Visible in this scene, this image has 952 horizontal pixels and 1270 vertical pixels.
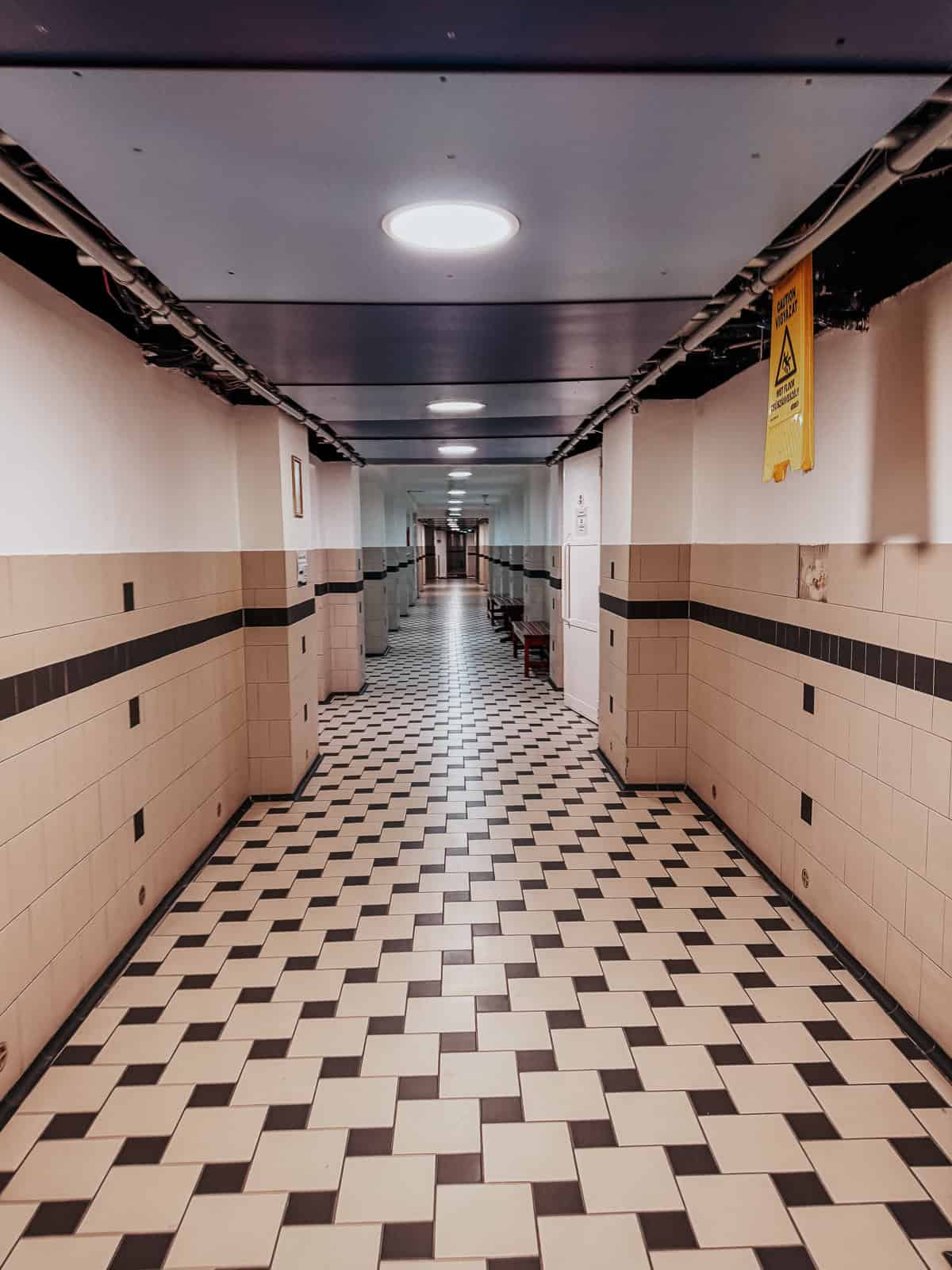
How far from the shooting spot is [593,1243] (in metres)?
2.06

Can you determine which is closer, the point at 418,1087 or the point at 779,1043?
the point at 418,1087

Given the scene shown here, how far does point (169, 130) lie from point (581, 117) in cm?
94

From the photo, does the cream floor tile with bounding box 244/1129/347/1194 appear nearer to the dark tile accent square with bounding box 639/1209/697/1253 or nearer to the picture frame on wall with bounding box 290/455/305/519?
the dark tile accent square with bounding box 639/1209/697/1253

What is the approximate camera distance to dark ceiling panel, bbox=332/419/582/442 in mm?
6094

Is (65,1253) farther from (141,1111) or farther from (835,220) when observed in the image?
(835,220)

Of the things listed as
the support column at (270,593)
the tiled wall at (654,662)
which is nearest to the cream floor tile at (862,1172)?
the tiled wall at (654,662)

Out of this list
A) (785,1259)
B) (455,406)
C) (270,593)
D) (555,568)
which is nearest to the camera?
(785,1259)

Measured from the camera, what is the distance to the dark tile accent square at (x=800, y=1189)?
217 cm

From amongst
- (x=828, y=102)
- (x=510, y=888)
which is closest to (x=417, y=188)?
(x=828, y=102)

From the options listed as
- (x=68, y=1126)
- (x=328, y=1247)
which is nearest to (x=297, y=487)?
(x=68, y=1126)

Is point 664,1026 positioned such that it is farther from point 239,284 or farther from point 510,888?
point 239,284

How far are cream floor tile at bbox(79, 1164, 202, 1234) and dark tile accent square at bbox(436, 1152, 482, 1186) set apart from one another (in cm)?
72

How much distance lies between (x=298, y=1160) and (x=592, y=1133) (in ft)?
2.97

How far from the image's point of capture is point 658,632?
18.5 ft
